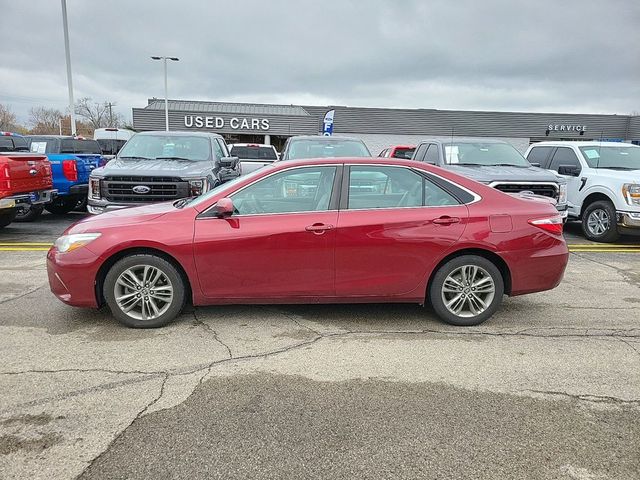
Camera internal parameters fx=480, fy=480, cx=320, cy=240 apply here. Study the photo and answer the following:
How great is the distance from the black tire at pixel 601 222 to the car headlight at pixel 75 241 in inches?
348

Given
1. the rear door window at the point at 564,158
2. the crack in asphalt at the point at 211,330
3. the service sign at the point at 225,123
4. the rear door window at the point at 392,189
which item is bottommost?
the crack in asphalt at the point at 211,330

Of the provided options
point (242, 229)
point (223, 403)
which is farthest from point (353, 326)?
point (223, 403)

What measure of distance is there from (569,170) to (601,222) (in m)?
1.23

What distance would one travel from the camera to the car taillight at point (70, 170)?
10.9 m

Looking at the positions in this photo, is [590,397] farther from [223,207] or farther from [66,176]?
[66,176]

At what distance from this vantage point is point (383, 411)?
10.3ft

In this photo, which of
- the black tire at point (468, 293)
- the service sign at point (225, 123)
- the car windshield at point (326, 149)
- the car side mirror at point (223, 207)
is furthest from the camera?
the service sign at point (225, 123)

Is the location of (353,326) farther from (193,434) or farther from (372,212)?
(193,434)

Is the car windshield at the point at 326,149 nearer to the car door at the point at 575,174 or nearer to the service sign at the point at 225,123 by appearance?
the car door at the point at 575,174

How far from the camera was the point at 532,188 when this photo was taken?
8250 millimetres

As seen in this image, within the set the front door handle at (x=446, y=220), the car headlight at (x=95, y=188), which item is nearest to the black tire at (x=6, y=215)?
the car headlight at (x=95, y=188)

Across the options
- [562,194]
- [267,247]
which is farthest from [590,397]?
→ [562,194]

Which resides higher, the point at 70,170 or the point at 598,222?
the point at 70,170

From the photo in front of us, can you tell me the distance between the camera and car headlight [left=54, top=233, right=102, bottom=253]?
14.2ft
